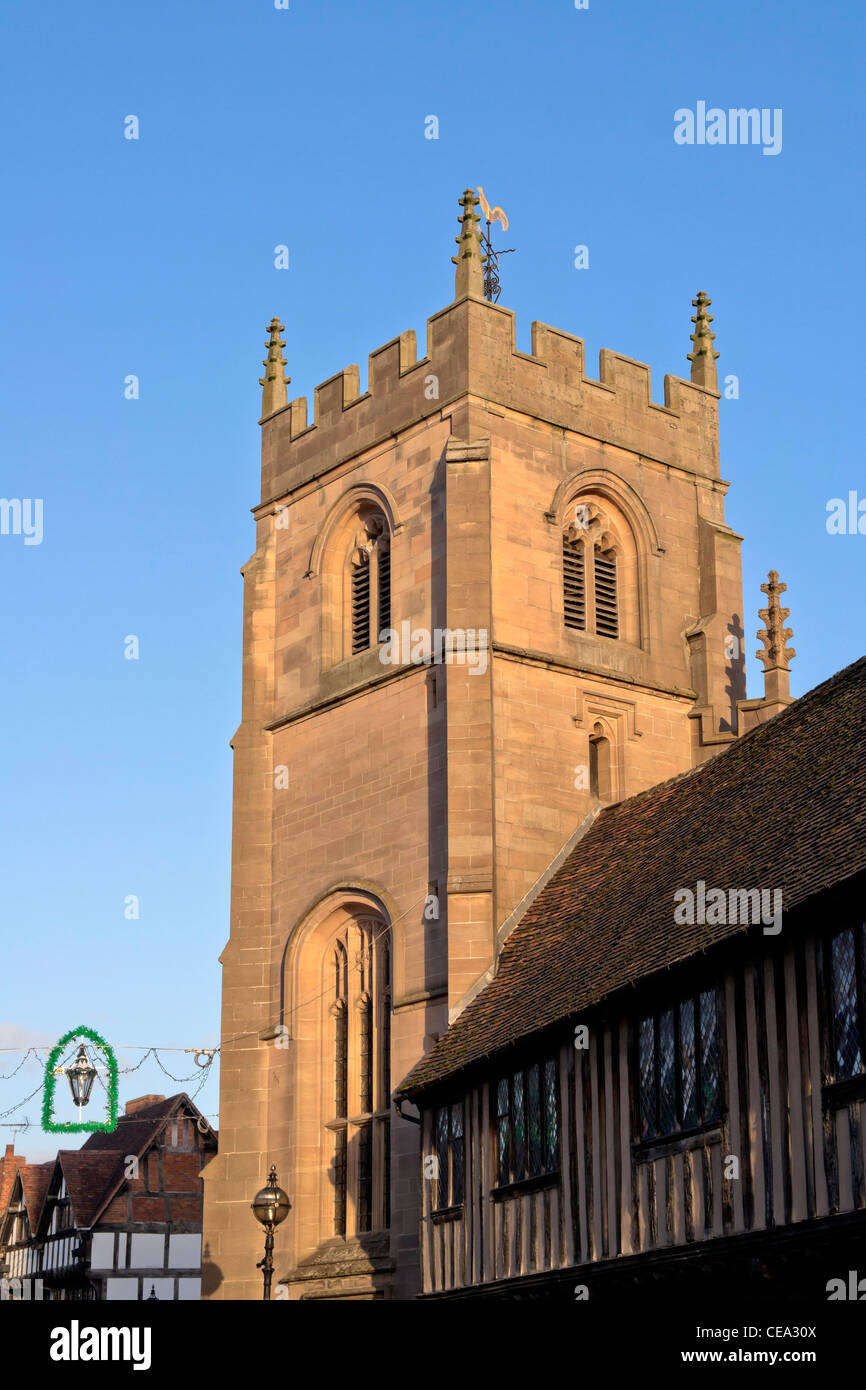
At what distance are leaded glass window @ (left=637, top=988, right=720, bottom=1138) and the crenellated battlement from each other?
12065mm

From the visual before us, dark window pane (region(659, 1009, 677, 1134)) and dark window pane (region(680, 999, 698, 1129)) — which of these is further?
dark window pane (region(659, 1009, 677, 1134))

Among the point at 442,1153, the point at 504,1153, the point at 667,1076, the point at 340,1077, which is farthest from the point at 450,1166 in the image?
the point at 340,1077

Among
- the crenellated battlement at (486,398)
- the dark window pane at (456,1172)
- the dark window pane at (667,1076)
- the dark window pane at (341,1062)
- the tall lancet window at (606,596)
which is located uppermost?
the crenellated battlement at (486,398)

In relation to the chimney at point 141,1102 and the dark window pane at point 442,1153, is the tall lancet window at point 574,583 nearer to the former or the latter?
the dark window pane at point 442,1153

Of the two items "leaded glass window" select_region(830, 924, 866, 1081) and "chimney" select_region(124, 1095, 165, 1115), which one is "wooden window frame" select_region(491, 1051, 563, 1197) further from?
"chimney" select_region(124, 1095, 165, 1115)

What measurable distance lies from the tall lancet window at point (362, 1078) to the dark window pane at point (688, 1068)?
932cm

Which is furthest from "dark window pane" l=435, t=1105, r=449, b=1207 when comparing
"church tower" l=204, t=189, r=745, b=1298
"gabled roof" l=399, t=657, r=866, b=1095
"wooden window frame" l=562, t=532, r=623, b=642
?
"wooden window frame" l=562, t=532, r=623, b=642

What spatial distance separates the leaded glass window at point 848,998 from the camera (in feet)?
46.8

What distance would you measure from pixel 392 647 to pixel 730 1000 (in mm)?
11676

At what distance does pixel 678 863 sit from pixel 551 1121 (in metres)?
2.99

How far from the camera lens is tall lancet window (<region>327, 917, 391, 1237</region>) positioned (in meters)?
25.6

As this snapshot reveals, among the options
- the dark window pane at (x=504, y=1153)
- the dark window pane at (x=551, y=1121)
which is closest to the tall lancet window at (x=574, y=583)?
the dark window pane at (x=504, y=1153)
